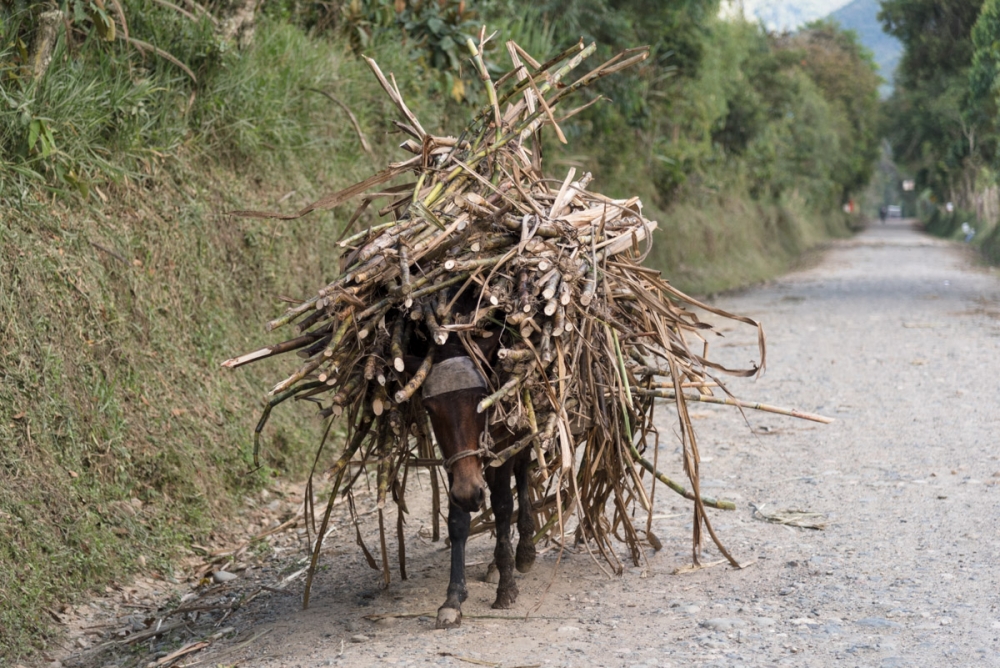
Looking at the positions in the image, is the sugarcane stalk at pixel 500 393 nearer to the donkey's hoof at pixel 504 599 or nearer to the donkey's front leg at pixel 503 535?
the donkey's front leg at pixel 503 535

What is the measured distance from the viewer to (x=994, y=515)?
6.18 metres

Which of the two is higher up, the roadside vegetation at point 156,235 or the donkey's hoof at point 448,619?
the roadside vegetation at point 156,235

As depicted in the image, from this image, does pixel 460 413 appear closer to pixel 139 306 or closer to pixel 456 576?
pixel 456 576

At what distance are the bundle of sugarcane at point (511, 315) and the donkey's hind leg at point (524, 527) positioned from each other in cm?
17

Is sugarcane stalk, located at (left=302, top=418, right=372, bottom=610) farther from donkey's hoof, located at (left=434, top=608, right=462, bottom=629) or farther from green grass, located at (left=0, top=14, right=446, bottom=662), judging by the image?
green grass, located at (left=0, top=14, right=446, bottom=662)

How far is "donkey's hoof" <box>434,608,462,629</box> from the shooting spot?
4691 mm

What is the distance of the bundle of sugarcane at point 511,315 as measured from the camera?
455 cm

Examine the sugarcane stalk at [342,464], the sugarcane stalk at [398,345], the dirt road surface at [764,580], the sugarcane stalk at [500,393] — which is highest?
the sugarcane stalk at [398,345]

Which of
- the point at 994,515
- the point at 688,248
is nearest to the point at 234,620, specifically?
the point at 994,515

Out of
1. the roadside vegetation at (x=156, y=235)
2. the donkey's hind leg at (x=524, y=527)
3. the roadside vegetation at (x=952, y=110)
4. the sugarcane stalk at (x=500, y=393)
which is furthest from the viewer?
the roadside vegetation at (x=952, y=110)

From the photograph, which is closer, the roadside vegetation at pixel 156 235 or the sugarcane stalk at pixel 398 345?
the sugarcane stalk at pixel 398 345

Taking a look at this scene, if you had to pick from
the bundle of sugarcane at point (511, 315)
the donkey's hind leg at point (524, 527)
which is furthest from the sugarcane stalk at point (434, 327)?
the donkey's hind leg at point (524, 527)

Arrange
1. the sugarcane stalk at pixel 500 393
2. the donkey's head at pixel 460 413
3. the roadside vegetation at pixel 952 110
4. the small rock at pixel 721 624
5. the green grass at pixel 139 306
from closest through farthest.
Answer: the sugarcane stalk at pixel 500 393 < the donkey's head at pixel 460 413 < the small rock at pixel 721 624 < the green grass at pixel 139 306 < the roadside vegetation at pixel 952 110

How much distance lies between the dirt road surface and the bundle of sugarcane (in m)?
0.40
